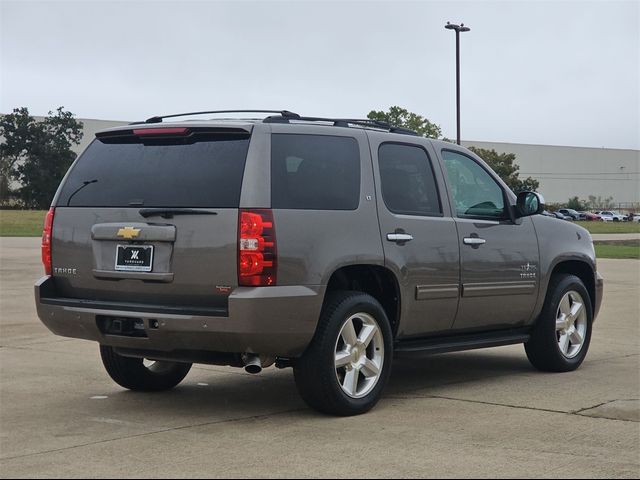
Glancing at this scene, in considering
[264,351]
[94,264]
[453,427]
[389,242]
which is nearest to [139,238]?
[94,264]

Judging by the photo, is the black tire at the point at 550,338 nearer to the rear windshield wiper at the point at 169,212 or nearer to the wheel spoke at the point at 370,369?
the wheel spoke at the point at 370,369

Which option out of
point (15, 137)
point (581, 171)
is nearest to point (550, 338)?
point (15, 137)

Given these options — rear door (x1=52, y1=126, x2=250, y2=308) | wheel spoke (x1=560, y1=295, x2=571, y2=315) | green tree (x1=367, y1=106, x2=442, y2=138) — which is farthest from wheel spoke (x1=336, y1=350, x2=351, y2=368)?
green tree (x1=367, y1=106, x2=442, y2=138)

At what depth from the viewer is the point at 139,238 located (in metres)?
6.87

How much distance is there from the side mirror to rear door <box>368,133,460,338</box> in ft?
2.92

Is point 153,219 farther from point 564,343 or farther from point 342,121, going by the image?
point 564,343

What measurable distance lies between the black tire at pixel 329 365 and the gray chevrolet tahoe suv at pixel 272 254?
1 cm

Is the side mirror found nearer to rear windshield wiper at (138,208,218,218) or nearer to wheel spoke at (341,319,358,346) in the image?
wheel spoke at (341,319,358,346)

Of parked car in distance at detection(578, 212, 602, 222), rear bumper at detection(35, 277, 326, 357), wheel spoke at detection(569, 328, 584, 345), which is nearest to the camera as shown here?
rear bumper at detection(35, 277, 326, 357)

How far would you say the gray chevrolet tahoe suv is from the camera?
6.59 m

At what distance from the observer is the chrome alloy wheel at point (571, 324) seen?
360 inches

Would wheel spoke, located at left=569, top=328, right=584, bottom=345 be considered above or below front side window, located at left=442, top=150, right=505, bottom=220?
below

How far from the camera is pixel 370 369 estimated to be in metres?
7.18

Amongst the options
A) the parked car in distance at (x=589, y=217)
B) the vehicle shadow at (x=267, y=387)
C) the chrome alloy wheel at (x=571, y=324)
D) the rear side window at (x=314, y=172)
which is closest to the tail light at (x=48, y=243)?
the vehicle shadow at (x=267, y=387)
